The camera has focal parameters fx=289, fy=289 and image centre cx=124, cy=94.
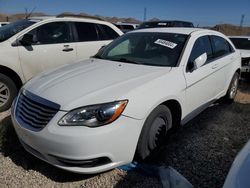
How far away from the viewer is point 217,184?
10.2 ft

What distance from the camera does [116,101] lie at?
2.85 m

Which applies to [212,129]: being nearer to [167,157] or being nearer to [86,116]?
[167,157]

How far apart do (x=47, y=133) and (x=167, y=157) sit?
5.18 ft

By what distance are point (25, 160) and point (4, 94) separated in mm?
1924

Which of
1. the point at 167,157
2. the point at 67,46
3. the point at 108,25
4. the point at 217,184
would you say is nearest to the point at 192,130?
the point at 167,157

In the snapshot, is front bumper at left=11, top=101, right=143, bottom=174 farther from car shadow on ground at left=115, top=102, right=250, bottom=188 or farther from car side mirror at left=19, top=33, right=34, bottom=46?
car side mirror at left=19, top=33, right=34, bottom=46

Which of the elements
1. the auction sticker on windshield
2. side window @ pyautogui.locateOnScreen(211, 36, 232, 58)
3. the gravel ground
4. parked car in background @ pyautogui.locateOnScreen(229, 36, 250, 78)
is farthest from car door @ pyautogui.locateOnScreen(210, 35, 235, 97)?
parked car in background @ pyautogui.locateOnScreen(229, 36, 250, 78)

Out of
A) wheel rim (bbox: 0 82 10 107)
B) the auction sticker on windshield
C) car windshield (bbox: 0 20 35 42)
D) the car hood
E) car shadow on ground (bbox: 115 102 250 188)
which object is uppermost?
the auction sticker on windshield

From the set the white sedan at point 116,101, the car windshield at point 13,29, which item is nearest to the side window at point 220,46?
the white sedan at point 116,101

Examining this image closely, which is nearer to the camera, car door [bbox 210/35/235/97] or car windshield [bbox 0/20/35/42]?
car door [bbox 210/35/235/97]

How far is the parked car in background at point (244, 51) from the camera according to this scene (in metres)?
7.42

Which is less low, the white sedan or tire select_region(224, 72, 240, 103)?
the white sedan

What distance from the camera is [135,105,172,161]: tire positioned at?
3104mm

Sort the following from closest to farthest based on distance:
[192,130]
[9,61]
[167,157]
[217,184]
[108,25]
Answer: [217,184], [167,157], [192,130], [9,61], [108,25]
